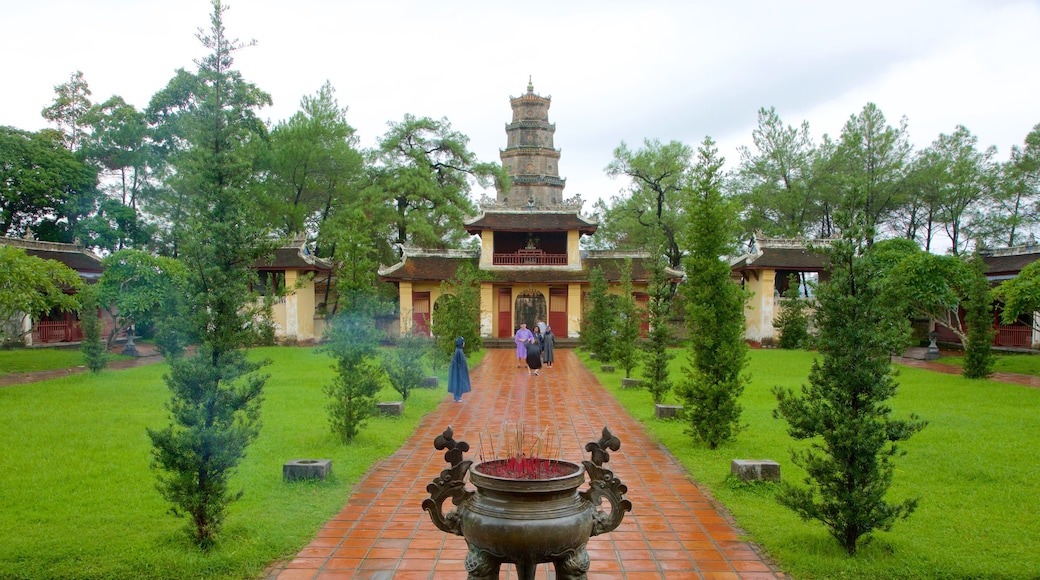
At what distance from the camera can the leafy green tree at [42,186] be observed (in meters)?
28.6

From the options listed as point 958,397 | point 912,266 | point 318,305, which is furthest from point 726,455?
point 318,305

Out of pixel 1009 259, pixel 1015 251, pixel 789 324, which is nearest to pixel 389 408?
pixel 789 324

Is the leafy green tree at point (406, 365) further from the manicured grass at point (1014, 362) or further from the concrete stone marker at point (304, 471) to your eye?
the manicured grass at point (1014, 362)

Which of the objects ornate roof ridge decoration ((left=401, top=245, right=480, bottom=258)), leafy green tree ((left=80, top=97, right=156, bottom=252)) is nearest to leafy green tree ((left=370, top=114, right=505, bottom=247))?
ornate roof ridge decoration ((left=401, top=245, right=480, bottom=258))

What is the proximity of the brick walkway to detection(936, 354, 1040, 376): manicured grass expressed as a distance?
16.8 metres

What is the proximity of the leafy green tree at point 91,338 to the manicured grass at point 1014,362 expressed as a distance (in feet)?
81.9

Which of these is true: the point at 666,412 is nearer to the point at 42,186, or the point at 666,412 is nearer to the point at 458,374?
the point at 458,374

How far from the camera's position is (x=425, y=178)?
115ft

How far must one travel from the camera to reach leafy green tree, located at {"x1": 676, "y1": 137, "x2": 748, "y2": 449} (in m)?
10.0

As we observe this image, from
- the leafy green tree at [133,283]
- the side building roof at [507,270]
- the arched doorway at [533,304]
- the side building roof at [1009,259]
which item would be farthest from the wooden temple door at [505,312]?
the side building roof at [1009,259]

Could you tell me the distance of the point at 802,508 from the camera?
5934 millimetres

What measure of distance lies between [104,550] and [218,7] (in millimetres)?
4681

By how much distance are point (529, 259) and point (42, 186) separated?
20002mm

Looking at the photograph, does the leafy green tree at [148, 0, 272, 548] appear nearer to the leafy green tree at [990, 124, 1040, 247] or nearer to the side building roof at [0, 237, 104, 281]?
the side building roof at [0, 237, 104, 281]
